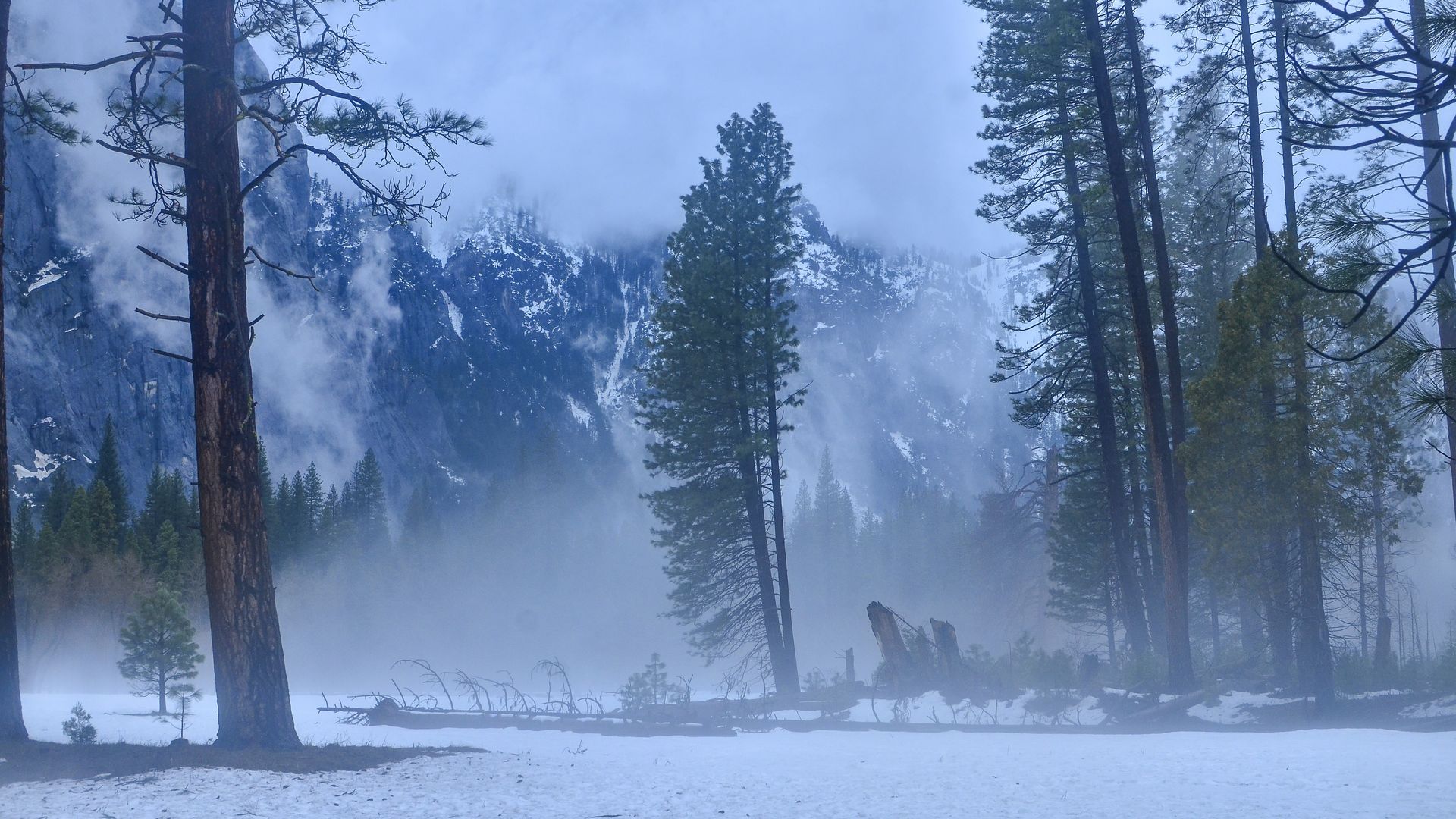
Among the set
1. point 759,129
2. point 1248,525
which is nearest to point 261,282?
point 759,129

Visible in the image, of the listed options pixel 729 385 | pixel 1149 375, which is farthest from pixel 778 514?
pixel 1149 375

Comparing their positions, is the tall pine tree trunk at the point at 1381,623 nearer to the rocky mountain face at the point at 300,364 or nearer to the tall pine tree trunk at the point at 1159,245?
the tall pine tree trunk at the point at 1159,245

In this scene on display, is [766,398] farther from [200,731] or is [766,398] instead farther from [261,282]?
[261,282]

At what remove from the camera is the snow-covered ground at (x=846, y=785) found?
21.0 ft

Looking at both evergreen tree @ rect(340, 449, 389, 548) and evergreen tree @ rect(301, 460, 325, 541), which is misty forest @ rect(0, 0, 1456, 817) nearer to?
evergreen tree @ rect(301, 460, 325, 541)

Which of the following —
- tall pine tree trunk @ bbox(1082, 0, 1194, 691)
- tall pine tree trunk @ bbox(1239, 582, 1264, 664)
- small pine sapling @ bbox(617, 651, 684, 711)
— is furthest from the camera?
tall pine tree trunk @ bbox(1239, 582, 1264, 664)

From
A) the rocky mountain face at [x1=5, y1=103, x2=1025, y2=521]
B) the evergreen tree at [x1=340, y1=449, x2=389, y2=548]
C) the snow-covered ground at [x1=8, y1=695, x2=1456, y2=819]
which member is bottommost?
the snow-covered ground at [x1=8, y1=695, x2=1456, y2=819]

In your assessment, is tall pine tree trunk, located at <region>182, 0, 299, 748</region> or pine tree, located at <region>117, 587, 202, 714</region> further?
pine tree, located at <region>117, 587, 202, 714</region>

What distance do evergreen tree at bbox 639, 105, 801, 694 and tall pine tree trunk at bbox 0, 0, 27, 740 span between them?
13476mm

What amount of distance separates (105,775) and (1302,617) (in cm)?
1552

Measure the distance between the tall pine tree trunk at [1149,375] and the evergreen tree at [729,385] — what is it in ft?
24.3

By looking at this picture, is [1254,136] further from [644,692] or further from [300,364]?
[300,364]

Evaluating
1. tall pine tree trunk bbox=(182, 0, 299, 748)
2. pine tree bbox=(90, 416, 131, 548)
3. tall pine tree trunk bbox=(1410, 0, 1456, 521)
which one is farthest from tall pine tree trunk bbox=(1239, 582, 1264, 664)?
pine tree bbox=(90, 416, 131, 548)

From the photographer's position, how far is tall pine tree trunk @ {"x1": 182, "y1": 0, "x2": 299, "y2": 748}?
8.46 m
